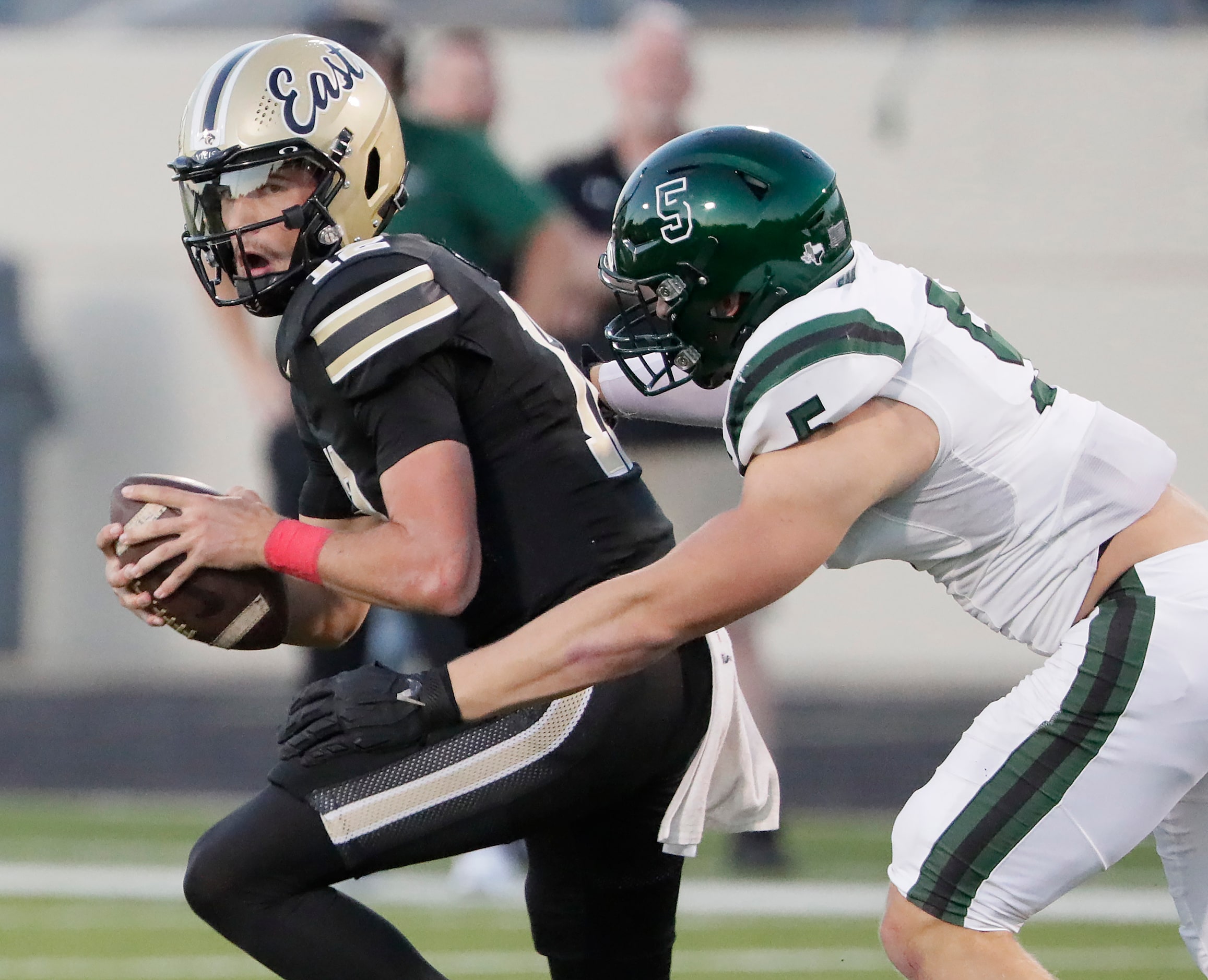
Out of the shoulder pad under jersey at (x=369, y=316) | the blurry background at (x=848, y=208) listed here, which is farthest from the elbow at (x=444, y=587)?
the blurry background at (x=848, y=208)

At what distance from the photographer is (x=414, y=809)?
2383mm

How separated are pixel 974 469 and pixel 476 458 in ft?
2.24

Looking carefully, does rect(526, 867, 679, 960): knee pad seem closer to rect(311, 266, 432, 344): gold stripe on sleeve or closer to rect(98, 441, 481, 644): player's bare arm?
rect(98, 441, 481, 644): player's bare arm

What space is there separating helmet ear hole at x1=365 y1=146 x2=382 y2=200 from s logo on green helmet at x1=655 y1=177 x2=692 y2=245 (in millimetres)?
507

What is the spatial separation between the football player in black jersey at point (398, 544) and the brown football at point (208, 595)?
1.0 inches

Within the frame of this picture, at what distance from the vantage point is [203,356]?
27.4 ft

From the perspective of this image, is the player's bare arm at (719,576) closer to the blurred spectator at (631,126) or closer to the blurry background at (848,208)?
the blurred spectator at (631,126)

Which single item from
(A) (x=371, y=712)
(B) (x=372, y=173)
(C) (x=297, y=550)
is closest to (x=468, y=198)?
(B) (x=372, y=173)

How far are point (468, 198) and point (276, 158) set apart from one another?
7.19ft

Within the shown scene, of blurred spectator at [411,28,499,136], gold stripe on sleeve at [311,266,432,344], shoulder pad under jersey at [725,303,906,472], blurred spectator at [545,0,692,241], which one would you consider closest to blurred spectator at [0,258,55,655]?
blurred spectator at [411,28,499,136]

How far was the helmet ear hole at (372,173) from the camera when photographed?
2.67 meters

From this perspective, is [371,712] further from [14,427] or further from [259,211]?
[14,427]

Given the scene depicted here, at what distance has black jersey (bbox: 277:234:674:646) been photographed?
2355 millimetres

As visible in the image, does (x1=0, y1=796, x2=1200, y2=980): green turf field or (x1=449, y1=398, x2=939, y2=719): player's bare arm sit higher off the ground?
(x1=449, y1=398, x2=939, y2=719): player's bare arm
